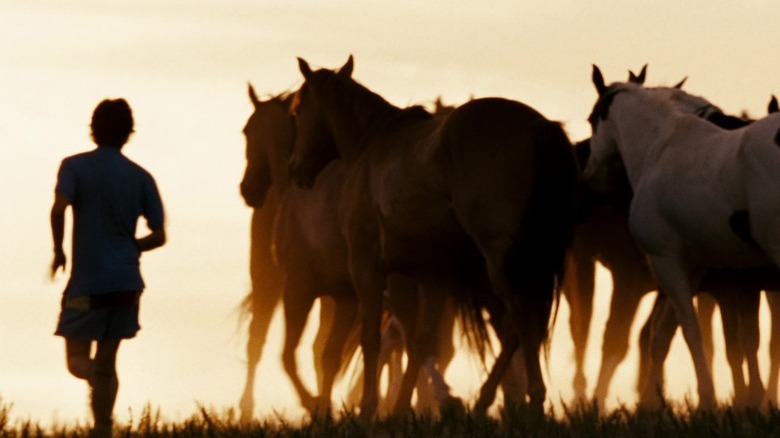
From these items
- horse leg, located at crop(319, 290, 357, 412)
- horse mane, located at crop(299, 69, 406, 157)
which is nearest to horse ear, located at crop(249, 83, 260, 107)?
horse mane, located at crop(299, 69, 406, 157)

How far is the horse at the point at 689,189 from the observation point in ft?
45.2

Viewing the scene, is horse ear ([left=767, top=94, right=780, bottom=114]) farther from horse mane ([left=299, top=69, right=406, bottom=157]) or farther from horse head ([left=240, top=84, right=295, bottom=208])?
horse head ([left=240, top=84, right=295, bottom=208])

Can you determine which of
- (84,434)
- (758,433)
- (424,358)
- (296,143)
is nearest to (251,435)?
(84,434)

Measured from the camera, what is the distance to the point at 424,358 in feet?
53.4

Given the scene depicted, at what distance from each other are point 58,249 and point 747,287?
546cm

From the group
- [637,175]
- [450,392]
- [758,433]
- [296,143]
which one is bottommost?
[758,433]

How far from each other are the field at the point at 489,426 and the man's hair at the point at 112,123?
168 cm

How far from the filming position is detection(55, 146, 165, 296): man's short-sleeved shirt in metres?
12.9

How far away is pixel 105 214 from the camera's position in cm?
1298

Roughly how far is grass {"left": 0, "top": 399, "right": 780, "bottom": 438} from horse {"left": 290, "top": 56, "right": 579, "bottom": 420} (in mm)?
1296

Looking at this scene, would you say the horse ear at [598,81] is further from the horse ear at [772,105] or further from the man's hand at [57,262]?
the man's hand at [57,262]

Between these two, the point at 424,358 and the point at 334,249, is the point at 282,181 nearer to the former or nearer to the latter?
the point at 334,249

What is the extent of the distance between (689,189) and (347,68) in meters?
3.77

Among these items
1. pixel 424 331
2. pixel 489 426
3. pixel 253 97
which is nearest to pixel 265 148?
pixel 253 97
